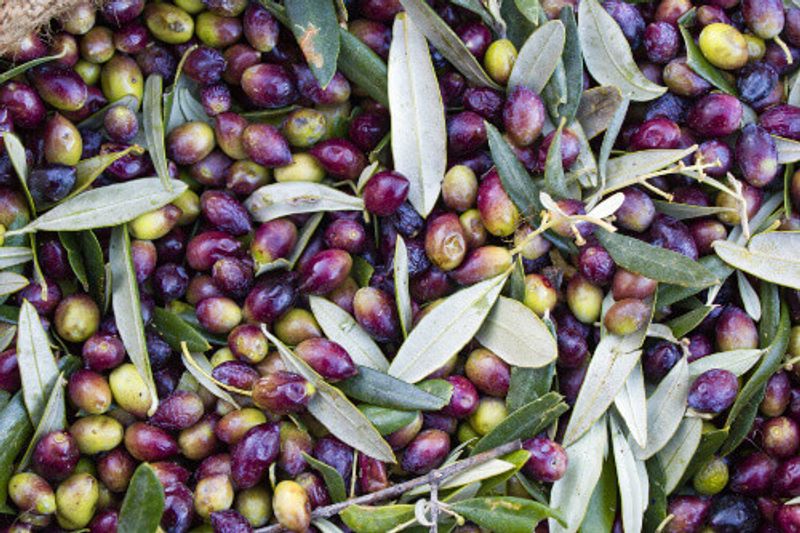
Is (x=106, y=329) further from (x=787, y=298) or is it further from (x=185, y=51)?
(x=787, y=298)

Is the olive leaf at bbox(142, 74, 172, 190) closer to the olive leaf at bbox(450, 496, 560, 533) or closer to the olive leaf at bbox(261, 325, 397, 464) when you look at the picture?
the olive leaf at bbox(261, 325, 397, 464)

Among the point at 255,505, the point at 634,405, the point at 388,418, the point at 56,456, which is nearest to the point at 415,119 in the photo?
the point at 388,418

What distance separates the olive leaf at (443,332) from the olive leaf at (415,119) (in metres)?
0.21

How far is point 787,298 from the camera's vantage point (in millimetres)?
1992

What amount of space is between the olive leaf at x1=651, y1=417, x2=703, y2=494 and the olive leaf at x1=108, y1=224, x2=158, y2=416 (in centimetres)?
102

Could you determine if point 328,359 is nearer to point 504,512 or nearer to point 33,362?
point 504,512

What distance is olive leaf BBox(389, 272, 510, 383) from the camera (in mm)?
1854

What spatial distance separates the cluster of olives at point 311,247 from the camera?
1812 millimetres

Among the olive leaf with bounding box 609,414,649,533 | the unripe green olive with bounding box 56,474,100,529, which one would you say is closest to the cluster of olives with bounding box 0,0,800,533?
the unripe green olive with bounding box 56,474,100,529

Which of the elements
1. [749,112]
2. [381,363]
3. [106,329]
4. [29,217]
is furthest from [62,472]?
[749,112]

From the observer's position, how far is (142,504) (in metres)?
1.64

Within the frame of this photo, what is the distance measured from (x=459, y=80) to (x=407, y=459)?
801 mm

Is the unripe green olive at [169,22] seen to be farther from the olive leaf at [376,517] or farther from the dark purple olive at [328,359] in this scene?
the olive leaf at [376,517]

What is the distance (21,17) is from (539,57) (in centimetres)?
103
